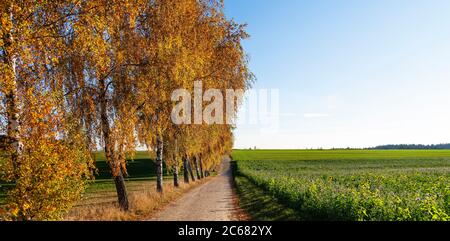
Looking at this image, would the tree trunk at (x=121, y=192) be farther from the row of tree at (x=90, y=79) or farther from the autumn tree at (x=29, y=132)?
the autumn tree at (x=29, y=132)

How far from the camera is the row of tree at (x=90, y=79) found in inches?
356

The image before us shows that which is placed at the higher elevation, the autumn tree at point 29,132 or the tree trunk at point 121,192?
the autumn tree at point 29,132

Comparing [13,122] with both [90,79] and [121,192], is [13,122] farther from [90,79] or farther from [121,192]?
[121,192]

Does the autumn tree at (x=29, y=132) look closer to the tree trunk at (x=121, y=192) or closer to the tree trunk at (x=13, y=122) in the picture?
the tree trunk at (x=13, y=122)

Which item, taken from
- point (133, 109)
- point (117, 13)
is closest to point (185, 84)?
point (133, 109)

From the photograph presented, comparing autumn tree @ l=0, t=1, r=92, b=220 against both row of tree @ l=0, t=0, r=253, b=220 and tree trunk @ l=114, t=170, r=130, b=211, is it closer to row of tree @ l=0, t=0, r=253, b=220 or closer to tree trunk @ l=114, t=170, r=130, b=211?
row of tree @ l=0, t=0, r=253, b=220

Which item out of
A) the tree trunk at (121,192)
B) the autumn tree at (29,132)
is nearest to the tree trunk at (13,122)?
the autumn tree at (29,132)

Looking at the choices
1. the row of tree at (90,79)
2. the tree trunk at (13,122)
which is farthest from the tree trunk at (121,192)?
the tree trunk at (13,122)

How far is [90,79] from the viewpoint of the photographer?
45.6ft

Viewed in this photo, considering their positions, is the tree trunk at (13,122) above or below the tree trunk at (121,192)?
above

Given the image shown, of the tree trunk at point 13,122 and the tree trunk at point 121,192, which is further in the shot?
the tree trunk at point 121,192

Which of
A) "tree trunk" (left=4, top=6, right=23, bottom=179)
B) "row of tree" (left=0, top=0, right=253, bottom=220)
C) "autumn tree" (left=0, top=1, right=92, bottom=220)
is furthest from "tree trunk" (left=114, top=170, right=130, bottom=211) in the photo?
"tree trunk" (left=4, top=6, right=23, bottom=179)

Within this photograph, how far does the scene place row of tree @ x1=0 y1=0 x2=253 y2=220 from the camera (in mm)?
9055
